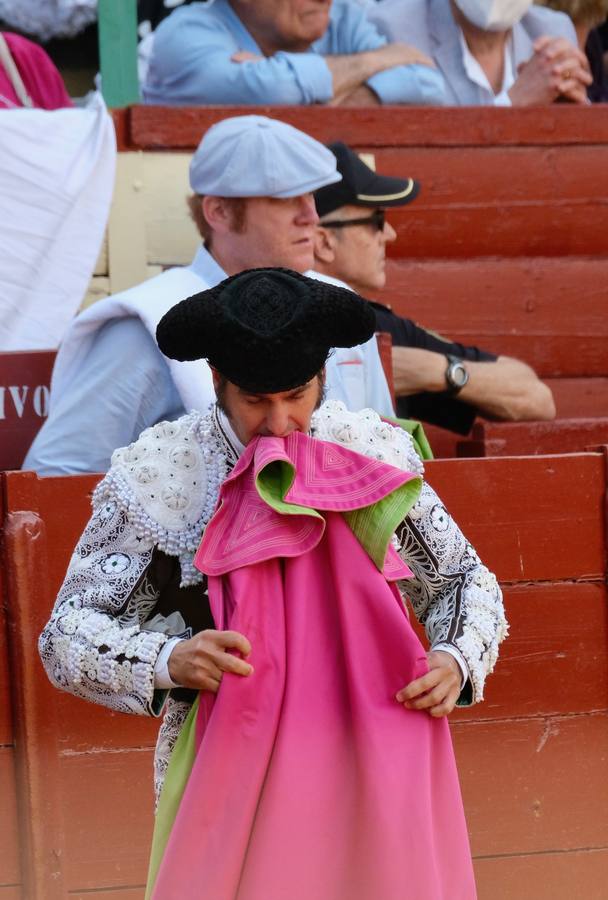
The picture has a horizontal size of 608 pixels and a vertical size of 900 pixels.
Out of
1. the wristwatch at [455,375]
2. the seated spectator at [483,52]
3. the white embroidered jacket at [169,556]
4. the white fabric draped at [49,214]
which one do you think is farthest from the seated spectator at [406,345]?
the white embroidered jacket at [169,556]

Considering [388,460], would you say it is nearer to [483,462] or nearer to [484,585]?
[484,585]

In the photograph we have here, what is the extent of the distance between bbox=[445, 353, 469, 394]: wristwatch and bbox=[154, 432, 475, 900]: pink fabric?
241 centimetres

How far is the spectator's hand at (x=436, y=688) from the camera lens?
6.77 ft

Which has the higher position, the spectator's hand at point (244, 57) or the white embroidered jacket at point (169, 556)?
Result: the white embroidered jacket at point (169, 556)

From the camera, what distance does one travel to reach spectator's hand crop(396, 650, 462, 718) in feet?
6.77

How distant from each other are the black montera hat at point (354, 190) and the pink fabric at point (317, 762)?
236cm

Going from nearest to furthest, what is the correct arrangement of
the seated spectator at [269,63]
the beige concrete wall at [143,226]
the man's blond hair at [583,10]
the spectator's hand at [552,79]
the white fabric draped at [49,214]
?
the white fabric draped at [49,214]
the beige concrete wall at [143,226]
the seated spectator at [269,63]
the spectator's hand at [552,79]
the man's blond hair at [583,10]

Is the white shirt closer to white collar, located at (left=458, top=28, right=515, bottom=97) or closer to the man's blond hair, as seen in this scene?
white collar, located at (left=458, top=28, right=515, bottom=97)

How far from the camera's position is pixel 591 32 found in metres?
6.38

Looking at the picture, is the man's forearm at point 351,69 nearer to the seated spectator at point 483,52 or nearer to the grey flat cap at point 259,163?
the seated spectator at point 483,52

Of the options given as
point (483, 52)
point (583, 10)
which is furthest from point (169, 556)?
point (583, 10)

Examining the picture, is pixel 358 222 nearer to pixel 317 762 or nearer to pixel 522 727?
pixel 522 727

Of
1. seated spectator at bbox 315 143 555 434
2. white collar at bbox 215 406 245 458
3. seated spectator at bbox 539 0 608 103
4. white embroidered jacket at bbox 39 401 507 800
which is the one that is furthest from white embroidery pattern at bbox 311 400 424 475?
seated spectator at bbox 539 0 608 103

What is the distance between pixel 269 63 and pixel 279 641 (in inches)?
138
